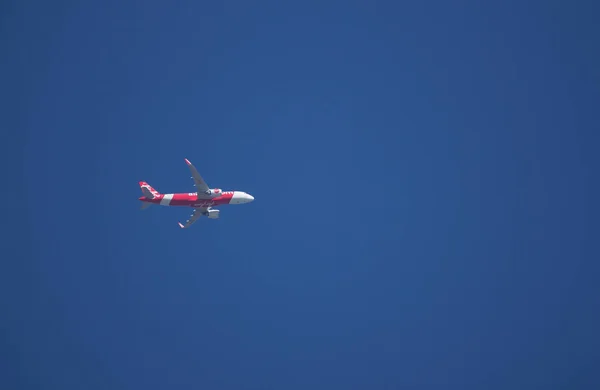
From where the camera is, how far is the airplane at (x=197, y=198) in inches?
3425

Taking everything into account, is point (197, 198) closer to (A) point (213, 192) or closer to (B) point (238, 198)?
(A) point (213, 192)

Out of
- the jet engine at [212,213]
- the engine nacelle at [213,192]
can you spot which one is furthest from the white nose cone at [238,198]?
the jet engine at [212,213]

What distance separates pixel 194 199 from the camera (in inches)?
3494

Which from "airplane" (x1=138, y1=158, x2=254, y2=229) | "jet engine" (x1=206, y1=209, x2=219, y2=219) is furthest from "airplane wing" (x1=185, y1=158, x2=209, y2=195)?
"jet engine" (x1=206, y1=209, x2=219, y2=219)

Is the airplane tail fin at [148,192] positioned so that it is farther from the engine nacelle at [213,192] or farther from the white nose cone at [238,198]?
the white nose cone at [238,198]

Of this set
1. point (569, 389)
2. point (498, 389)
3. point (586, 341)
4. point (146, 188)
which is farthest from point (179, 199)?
point (586, 341)

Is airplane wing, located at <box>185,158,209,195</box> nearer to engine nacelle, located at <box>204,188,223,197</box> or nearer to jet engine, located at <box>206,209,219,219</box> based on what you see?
engine nacelle, located at <box>204,188,223,197</box>

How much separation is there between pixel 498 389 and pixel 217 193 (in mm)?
82274

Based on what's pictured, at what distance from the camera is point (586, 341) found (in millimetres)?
149125

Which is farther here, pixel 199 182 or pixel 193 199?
pixel 193 199

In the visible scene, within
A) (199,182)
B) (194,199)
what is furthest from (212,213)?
(199,182)

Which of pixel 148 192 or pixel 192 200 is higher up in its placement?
pixel 192 200

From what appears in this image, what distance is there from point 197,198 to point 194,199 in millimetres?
536

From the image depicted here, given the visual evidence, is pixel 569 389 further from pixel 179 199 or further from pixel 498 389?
pixel 179 199
